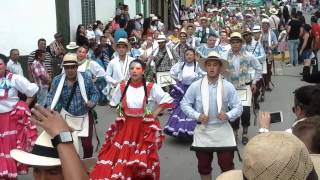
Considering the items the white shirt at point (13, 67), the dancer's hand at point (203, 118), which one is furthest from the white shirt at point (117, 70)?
the dancer's hand at point (203, 118)

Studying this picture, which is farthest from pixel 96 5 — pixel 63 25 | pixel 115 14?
pixel 63 25

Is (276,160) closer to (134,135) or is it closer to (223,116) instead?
(223,116)

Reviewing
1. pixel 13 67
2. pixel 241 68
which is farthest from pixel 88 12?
pixel 241 68

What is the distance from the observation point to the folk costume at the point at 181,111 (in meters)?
9.95

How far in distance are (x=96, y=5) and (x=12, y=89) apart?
1396 cm

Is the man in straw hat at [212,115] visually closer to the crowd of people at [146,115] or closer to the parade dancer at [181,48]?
the crowd of people at [146,115]

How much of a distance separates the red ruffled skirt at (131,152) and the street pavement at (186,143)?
3.84ft

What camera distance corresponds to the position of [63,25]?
17.0 m

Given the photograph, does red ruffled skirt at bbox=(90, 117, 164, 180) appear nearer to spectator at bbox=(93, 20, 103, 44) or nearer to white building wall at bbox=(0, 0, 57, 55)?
white building wall at bbox=(0, 0, 57, 55)

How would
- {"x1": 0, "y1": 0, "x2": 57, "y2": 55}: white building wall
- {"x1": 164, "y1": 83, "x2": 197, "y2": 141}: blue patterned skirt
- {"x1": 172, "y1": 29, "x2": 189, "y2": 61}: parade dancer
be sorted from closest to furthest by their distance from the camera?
{"x1": 164, "y1": 83, "x2": 197, "y2": 141}: blue patterned skirt < {"x1": 172, "y1": 29, "x2": 189, "y2": 61}: parade dancer < {"x1": 0, "y1": 0, "x2": 57, "y2": 55}: white building wall

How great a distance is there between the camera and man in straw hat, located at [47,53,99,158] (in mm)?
7332

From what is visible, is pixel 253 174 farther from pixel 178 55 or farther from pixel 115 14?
pixel 115 14

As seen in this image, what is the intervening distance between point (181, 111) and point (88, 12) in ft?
34.8

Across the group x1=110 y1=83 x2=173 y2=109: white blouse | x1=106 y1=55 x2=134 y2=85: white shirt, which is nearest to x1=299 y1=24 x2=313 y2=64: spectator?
x1=106 y1=55 x2=134 y2=85: white shirt
